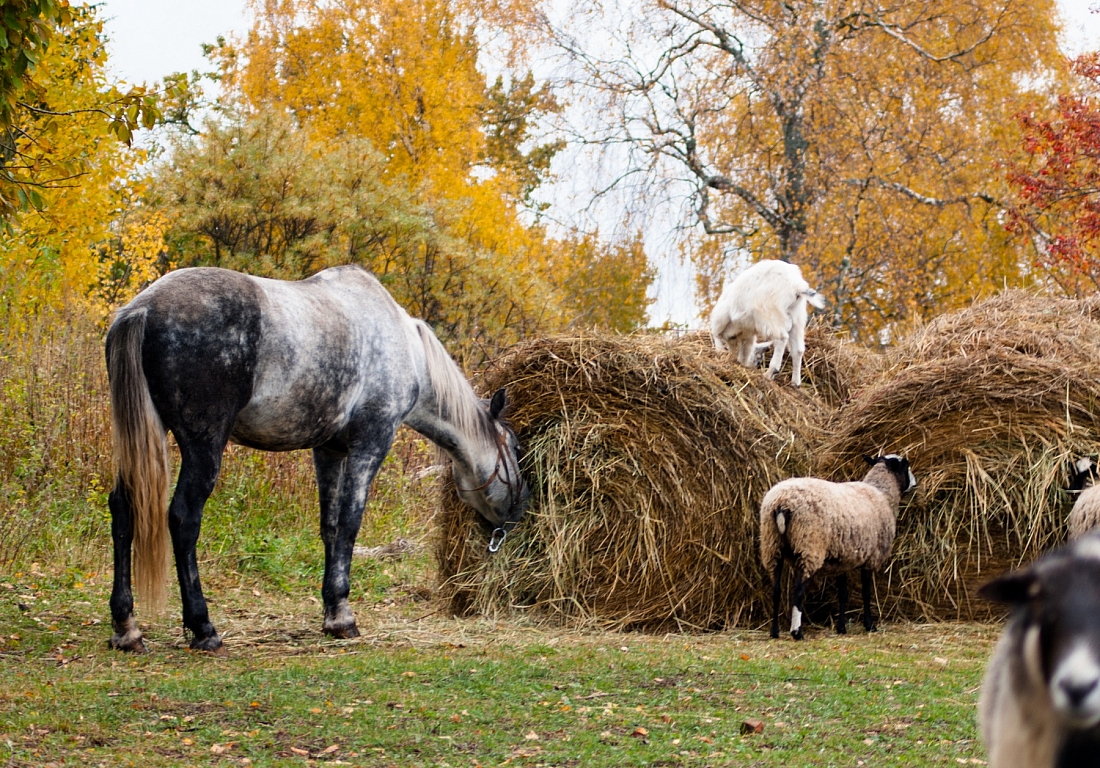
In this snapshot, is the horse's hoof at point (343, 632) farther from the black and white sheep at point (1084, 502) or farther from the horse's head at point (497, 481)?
the black and white sheep at point (1084, 502)

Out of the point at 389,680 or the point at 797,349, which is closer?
the point at 389,680

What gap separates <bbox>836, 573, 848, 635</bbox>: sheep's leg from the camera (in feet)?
24.2

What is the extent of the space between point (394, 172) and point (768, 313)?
15.7 meters

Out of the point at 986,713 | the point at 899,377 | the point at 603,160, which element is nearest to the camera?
the point at 986,713

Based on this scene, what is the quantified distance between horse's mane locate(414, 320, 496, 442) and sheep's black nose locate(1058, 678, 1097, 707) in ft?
19.8

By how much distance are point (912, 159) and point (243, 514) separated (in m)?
14.1

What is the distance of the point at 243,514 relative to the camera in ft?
33.7

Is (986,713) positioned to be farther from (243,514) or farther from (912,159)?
(912,159)

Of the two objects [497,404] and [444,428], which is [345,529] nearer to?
[444,428]

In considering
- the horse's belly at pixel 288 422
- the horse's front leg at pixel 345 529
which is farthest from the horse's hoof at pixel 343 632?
the horse's belly at pixel 288 422

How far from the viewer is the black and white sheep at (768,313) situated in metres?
8.96

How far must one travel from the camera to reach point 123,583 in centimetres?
612

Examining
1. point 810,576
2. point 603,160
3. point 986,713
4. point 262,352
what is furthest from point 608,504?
point 603,160

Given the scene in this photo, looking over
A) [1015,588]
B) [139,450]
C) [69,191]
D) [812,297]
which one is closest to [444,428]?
[139,450]
